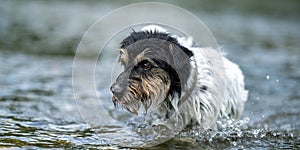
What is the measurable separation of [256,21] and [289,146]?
12592mm

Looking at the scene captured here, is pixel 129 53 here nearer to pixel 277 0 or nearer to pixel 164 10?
pixel 164 10

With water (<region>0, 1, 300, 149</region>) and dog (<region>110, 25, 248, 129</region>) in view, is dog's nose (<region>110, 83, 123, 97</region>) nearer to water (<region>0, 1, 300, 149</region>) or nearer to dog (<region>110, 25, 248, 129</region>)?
dog (<region>110, 25, 248, 129</region>)

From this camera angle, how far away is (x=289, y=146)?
17.1 ft

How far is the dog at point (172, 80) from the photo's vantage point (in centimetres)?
457

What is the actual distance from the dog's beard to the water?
0.50m

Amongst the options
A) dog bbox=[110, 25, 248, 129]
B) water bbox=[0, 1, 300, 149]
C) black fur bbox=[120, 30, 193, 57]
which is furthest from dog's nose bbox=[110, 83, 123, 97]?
water bbox=[0, 1, 300, 149]

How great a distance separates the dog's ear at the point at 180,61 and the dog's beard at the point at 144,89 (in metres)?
0.13

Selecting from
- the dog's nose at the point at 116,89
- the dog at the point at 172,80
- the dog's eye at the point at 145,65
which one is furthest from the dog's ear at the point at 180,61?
the dog's nose at the point at 116,89

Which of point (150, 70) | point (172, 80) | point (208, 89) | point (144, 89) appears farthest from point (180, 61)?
point (208, 89)

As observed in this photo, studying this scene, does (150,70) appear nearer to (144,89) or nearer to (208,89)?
(144,89)

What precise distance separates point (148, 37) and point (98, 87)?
357 centimetres

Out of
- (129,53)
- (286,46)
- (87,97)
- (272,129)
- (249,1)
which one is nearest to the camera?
(129,53)

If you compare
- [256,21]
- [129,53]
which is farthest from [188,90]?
[256,21]

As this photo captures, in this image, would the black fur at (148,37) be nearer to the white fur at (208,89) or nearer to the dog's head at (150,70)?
the dog's head at (150,70)
